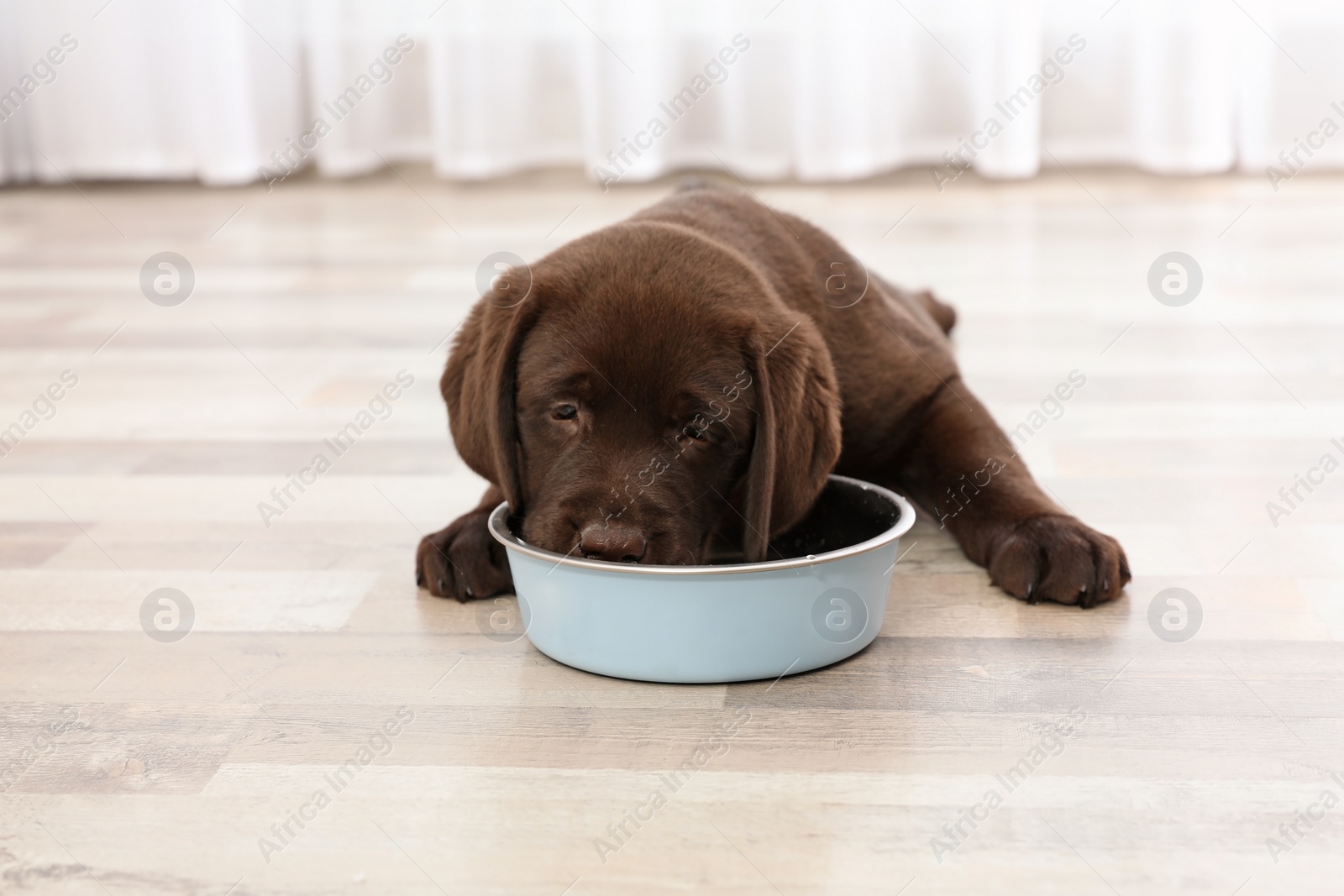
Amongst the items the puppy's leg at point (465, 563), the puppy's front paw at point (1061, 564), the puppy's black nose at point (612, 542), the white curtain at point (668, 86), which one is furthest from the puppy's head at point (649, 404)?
the white curtain at point (668, 86)

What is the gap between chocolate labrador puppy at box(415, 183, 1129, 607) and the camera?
2.19 metres

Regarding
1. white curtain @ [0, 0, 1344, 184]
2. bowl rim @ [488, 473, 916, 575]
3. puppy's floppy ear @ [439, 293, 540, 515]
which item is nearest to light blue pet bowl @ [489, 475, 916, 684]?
bowl rim @ [488, 473, 916, 575]

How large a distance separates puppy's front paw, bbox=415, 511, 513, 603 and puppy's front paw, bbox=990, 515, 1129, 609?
91cm

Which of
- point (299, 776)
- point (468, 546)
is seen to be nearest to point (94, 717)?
point (299, 776)

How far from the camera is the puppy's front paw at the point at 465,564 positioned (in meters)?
2.58

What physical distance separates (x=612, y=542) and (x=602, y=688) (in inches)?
10.1

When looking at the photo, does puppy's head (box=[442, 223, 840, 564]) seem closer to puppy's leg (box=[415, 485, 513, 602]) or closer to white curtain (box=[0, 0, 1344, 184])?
puppy's leg (box=[415, 485, 513, 602])

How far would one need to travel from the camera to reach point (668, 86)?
7.81 metres

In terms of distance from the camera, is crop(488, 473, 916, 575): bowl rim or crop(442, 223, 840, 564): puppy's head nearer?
crop(488, 473, 916, 575): bowl rim

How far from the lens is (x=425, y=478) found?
10.8 ft

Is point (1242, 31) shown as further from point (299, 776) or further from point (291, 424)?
point (299, 776)

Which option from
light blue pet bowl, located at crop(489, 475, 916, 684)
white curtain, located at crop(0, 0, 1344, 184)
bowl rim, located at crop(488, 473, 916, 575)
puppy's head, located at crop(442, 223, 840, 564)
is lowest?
white curtain, located at crop(0, 0, 1344, 184)

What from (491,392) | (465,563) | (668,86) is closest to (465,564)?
(465,563)

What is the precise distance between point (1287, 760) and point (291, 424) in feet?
8.67
